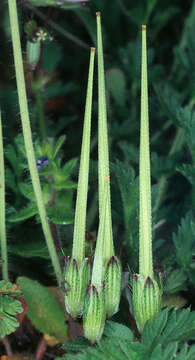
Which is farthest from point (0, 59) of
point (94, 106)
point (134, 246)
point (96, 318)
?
point (96, 318)

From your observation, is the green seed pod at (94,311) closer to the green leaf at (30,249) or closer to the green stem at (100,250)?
the green stem at (100,250)

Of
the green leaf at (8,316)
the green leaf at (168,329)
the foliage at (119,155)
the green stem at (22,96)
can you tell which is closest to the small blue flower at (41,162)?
the foliage at (119,155)

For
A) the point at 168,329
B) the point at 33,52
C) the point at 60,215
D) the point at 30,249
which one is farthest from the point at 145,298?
the point at 33,52

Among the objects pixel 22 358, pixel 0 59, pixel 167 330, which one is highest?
pixel 0 59

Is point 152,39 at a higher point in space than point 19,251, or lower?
higher

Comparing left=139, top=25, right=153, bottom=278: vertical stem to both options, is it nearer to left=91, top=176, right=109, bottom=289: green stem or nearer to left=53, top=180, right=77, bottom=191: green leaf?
left=91, top=176, right=109, bottom=289: green stem

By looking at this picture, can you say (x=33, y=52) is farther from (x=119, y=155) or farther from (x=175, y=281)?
(x=175, y=281)

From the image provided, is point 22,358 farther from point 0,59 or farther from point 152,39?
point 152,39
